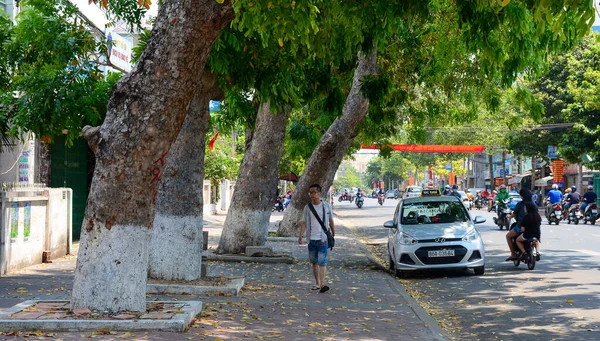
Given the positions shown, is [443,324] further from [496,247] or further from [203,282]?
[496,247]

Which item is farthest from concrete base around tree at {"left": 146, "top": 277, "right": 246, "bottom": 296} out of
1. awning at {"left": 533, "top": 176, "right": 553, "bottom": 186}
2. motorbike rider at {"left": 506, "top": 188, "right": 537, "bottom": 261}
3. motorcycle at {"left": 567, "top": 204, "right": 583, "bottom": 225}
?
awning at {"left": 533, "top": 176, "right": 553, "bottom": 186}

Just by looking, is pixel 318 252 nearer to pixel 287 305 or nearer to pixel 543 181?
pixel 287 305

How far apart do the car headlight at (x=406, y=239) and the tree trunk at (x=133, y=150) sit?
24.8 feet

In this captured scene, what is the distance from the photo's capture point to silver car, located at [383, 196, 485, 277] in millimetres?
14664

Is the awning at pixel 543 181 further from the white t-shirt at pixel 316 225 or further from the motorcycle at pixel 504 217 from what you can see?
the white t-shirt at pixel 316 225

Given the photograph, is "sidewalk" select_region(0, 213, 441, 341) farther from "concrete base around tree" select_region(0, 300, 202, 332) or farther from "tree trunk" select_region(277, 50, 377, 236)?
"tree trunk" select_region(277, 50, 377, 236)

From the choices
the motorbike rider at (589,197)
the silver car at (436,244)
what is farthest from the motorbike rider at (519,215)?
the motorbike rider at (589,197)

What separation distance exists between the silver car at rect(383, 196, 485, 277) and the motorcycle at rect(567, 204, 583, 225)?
61.8 feet

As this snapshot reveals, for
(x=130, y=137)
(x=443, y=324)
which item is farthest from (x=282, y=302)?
(x=130, y=137)

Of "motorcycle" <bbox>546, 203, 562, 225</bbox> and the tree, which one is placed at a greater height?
the tree

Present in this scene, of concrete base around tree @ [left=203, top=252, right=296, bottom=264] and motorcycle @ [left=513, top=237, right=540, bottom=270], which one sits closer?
motorcycle @ [left=513, top=237, right=540, bottom=270]

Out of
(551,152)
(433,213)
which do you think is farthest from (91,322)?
(551,152)

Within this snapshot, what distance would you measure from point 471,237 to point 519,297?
3.20 m

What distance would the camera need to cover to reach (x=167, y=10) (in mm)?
8227
